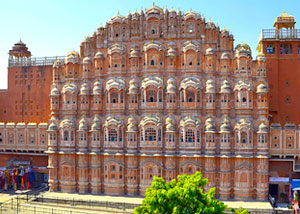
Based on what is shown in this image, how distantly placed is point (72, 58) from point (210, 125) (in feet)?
77.7

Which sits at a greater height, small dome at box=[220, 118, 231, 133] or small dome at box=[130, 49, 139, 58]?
small dome at box=[130, 49, 139, 58]

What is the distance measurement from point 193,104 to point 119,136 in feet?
38.9

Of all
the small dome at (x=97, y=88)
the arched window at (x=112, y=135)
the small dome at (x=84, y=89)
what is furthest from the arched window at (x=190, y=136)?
the small dome at (x=84, y=89)

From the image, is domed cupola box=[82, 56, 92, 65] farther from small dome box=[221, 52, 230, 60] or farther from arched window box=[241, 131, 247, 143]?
arched window box=[241, 131, 247, 143]

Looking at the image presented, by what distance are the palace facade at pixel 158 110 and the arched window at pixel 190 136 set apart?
0.48 ft

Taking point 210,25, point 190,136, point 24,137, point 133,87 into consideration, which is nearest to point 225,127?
point 190,136

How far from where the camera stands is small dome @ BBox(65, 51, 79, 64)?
48.1 metres

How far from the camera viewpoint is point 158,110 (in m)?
44.4

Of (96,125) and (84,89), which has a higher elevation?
(84,89)

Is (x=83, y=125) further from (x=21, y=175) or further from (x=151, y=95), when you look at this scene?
(x=21, y=175)

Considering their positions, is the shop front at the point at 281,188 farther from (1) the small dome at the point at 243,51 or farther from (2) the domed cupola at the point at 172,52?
(2) the domed cupola at the point at 172,52

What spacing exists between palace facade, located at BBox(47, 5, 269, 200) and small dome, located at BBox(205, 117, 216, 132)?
140 mm

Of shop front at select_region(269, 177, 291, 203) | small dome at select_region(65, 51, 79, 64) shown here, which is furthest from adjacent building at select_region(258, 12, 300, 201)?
small dome at select_region(65, 51, 79, 64)

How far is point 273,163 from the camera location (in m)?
44.3
